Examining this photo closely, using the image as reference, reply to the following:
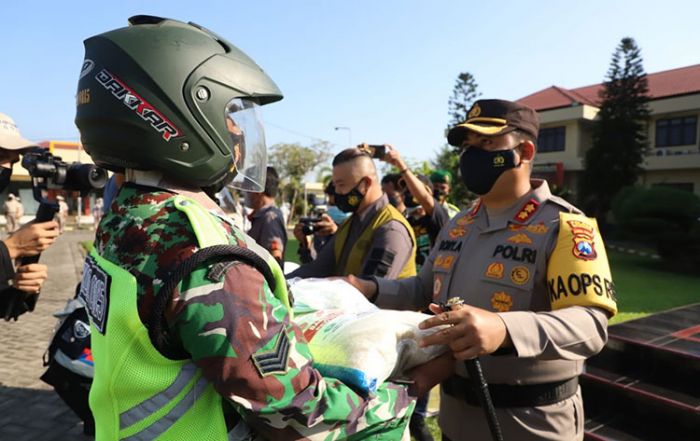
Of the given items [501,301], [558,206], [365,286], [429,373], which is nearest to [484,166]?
[558,206]

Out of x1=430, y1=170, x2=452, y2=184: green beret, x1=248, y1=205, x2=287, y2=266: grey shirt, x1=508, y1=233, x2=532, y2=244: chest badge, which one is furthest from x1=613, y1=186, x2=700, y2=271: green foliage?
x1=508, y1=233, x2=532, y2=244: chest badge

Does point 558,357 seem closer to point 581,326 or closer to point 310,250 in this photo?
point 581,326

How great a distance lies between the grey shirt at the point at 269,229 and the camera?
4879 millimetres

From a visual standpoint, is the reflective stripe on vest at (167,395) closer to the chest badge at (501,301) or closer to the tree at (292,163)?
the chest badge at (501,301)

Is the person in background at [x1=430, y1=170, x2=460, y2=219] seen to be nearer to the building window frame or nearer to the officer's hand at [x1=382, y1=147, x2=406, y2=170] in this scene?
the officer's hand at [x1=382, y1=147, x2=406, y2=170]

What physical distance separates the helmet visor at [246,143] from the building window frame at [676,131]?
100 ft

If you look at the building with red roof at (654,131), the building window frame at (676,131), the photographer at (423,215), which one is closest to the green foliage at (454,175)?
the building with red roof at (654,131)

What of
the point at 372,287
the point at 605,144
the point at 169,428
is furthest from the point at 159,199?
the point at 605,144

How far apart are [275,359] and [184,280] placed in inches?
9.8

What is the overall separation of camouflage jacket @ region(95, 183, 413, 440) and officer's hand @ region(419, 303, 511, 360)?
11.6 inches

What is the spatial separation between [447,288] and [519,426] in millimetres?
643

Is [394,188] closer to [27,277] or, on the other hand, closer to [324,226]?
[324,226]

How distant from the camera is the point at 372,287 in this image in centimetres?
228

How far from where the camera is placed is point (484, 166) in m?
2.29
